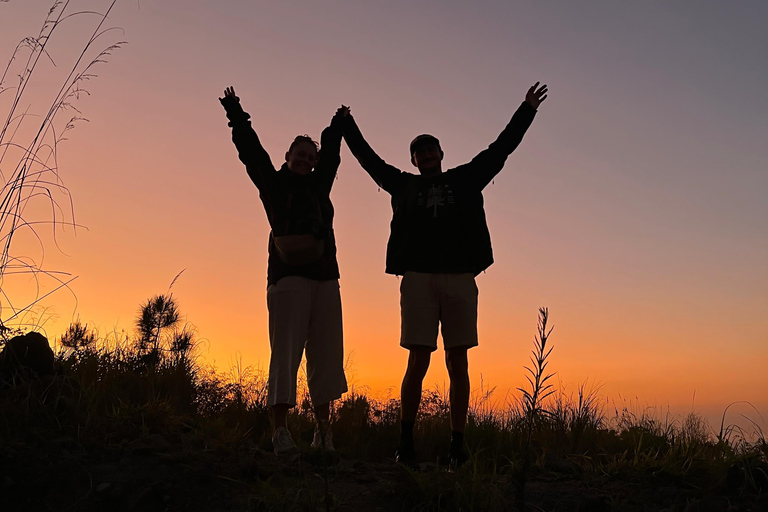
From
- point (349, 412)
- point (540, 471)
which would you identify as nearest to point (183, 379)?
point (349, 412)

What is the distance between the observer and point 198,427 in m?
4.46

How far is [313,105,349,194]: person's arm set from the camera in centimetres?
483

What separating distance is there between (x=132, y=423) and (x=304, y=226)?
5.47 feet

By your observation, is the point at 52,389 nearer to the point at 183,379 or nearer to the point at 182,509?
the point at 182,509

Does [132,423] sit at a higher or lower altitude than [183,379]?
lower

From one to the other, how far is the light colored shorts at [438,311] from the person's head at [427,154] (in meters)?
0.87

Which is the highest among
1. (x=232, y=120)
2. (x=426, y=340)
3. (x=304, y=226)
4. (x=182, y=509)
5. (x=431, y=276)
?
(x=232, y=120)

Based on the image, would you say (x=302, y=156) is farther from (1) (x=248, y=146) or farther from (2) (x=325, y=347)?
(2) (x=325, y=347)

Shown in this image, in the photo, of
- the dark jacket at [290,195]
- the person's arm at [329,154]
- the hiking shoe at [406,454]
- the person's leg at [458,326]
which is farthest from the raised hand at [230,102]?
the hiking shoe at [406,454]

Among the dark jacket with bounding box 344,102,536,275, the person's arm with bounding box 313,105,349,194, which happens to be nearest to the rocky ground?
the dark jacket with bounding box 344,102,536,275

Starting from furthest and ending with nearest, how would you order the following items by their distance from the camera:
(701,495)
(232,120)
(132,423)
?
(232,120), (132,423), (701,495)

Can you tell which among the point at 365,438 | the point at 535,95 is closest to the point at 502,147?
the point at 535,95

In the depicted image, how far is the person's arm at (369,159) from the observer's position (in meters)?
5.09

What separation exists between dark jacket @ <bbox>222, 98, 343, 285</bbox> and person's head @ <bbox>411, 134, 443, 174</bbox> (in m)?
0.62
